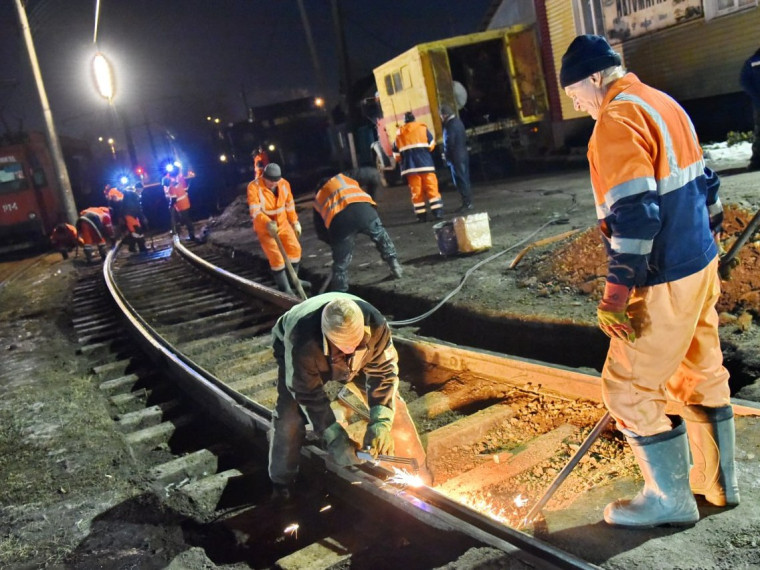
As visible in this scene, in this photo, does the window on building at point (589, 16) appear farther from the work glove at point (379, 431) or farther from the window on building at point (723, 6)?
the work glove at point (379, 431)

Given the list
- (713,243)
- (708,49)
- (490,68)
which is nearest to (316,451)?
(713,243)

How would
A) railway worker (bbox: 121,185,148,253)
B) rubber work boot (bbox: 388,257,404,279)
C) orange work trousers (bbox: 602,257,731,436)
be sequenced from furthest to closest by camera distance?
railway worker (bbox: 121,185,148,253) < rubber work boot (bbox: 388,257,404,279) < orange work trousers (bbox: 602,257,731,436)

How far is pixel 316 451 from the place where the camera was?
4.04m

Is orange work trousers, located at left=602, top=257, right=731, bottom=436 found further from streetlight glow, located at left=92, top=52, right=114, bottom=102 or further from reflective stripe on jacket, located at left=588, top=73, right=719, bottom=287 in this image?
streetlight glow, located at left=92, top=52, right=114, bottom=102

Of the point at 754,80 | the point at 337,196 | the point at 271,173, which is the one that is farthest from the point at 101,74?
the point at 754,80

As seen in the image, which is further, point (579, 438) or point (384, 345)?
point (579, 438)

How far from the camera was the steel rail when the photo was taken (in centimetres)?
277

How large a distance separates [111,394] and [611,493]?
4.96m

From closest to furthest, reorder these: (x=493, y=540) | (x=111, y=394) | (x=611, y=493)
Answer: (x=493, y=540), (x=611, y=493), (x=111, y=394)

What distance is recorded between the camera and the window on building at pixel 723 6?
11.3m

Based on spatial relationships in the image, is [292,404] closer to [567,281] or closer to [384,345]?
[384,345]

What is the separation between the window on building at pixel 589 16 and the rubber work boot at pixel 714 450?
1345 cm

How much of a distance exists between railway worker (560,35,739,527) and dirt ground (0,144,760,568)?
35cm

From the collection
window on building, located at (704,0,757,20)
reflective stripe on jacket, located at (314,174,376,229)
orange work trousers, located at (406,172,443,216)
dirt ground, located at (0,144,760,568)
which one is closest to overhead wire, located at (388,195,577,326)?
dirt ground, located at (0,144,760,568)
